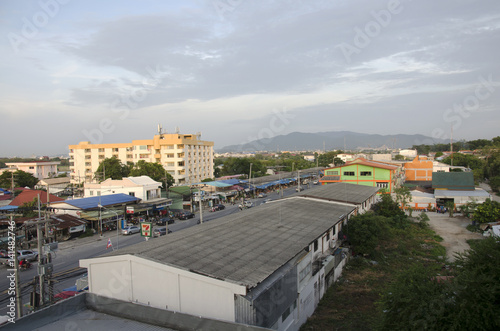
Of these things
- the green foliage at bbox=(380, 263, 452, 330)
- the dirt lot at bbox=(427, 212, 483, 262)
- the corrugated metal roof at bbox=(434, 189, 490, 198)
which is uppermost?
the green foliage at bbox=(380, 263, 452, 330)

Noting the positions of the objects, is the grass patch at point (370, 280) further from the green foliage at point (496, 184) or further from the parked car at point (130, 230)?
the green foliage at point (496, 184)

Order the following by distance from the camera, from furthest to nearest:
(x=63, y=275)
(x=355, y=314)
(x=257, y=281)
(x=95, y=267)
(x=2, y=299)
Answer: (x=63, y=275) < (x=2, y=299) < (x=355, y=314) < (x=95, y=267) < (x=257, y=281)

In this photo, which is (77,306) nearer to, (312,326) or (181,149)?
(312,326)

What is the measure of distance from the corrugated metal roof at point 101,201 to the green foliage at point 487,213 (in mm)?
27718

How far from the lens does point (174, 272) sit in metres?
7.61

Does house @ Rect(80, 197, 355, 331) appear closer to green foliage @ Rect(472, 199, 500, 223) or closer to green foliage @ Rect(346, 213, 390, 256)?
green foliage @ Rect(346, 213, 390, 256)

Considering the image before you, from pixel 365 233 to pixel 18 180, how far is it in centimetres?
4941

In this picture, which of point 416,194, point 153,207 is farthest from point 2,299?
point 416,194

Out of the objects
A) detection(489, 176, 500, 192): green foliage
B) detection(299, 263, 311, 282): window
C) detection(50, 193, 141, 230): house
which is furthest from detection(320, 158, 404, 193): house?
detection(299, 263, 311, 282): window

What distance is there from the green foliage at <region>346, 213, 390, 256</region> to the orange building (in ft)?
114

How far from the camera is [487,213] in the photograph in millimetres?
22438

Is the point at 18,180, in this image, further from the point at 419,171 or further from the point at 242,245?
the point at 419,171

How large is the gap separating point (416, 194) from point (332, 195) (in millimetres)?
14479

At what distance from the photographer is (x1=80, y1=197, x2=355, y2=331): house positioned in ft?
23.5
